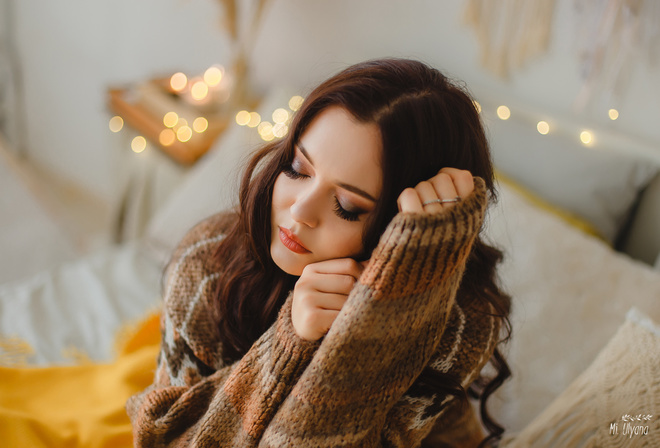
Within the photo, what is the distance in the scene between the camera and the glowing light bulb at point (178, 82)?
2.24 m

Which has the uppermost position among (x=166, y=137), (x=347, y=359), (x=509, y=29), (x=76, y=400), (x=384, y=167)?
(x=509, y=29)

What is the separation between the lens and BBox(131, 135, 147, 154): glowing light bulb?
A: 2156 mm

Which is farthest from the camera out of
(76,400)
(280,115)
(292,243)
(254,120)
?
(254,120)

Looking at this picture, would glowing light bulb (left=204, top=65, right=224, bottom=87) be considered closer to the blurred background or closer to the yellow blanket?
→ the blurred background

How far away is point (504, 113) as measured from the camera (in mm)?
1605

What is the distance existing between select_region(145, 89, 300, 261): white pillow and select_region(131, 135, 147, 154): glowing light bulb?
0.47m

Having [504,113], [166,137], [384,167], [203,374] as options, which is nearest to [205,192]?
[166,137]

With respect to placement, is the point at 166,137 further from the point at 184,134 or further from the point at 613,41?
the point at 613,41

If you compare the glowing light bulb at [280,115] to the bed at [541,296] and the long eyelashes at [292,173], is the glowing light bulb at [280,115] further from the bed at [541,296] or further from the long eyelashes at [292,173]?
the long eyelashes at [292,173]

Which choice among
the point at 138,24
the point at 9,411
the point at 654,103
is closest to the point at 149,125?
the point at 138,24

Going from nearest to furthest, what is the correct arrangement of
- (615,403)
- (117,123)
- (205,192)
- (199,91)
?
(615,403)
(205,192)
(199,91)
(117,123)

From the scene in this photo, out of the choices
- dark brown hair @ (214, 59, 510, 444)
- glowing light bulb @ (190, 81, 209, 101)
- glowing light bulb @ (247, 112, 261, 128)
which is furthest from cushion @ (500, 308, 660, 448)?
glowing light bulb @ (190, 81, 209, 101)

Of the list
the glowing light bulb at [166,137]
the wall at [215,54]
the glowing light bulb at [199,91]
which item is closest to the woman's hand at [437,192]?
the wall at [215,54]

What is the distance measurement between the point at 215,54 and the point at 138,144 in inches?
20.9
